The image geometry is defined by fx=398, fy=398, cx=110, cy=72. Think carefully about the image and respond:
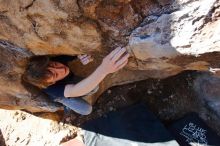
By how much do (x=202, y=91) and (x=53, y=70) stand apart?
860 mm

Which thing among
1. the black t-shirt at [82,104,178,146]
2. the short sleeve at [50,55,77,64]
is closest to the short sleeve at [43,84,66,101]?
the short sleeve at [50,55,77,64]

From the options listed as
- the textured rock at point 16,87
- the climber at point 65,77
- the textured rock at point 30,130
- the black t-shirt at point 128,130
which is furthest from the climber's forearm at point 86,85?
the textured rock at point 30,130

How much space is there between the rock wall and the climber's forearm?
0.10m

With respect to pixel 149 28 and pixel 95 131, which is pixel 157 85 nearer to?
pixel 95 131

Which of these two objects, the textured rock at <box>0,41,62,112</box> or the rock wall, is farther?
the textured rock at <box>0,41,62,112</box>

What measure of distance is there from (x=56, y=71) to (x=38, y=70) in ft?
0.30

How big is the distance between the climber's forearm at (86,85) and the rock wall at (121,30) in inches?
3.9

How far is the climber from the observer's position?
1706mm

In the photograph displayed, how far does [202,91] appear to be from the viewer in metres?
2.25

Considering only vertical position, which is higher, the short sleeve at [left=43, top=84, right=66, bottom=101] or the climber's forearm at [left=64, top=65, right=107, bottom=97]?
the climber's forearm at [left=64, top=65, right=107, bottom=97]

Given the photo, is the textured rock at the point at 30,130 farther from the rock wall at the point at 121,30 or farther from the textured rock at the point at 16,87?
the rock wall at the point at 121,30

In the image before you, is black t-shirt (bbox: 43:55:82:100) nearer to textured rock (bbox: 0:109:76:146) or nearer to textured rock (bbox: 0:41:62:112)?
textured rock (bbox: 0:41:62:112)

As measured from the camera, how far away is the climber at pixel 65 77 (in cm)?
171

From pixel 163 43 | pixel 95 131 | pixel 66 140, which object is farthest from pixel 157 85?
pixel 163 43
